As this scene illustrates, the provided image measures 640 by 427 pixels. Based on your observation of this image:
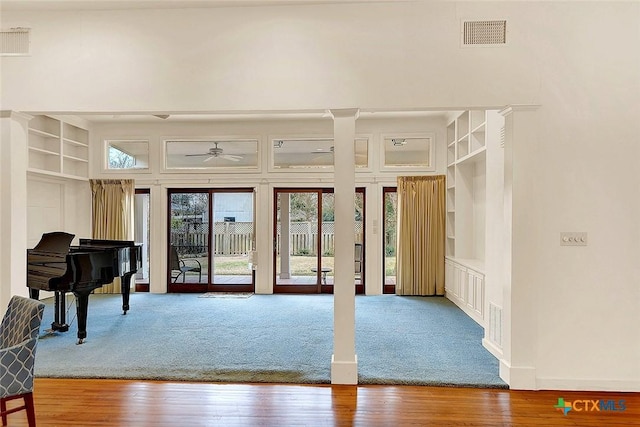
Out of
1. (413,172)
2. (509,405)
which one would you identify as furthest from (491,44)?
(413,172)

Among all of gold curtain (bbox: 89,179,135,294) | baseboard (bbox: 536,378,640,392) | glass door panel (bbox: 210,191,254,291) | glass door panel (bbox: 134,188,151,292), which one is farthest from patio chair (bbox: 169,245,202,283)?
baseboard (bbox: 536,378,640,392)

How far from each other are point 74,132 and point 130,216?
181 centimetres

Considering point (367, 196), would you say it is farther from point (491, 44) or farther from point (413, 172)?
point (491, 44)

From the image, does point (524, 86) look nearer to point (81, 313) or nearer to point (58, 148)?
point (81, 313)

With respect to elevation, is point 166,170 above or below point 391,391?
above

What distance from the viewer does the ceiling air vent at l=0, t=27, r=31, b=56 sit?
3133 mm

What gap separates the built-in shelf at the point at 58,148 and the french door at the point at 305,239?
3.54 metres

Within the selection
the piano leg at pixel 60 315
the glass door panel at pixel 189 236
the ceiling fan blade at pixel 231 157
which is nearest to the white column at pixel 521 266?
the ceiling fan blade at pixel 231 157

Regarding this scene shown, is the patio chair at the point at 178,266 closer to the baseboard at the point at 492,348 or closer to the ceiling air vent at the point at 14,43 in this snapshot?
the ceiling air vent at the point at 14,43

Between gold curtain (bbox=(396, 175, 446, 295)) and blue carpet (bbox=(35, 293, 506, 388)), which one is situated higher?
gold curtain (bbox=(396, 175, 446, 295))

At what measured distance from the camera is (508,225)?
9.87ft

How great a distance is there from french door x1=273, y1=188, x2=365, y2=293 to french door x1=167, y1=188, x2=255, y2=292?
549 mm

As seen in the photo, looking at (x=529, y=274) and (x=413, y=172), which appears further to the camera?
(x=413, y=172)

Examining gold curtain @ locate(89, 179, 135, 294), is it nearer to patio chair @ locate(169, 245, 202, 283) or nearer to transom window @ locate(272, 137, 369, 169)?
patio chair @ locate(169, 245, 202, 283)
